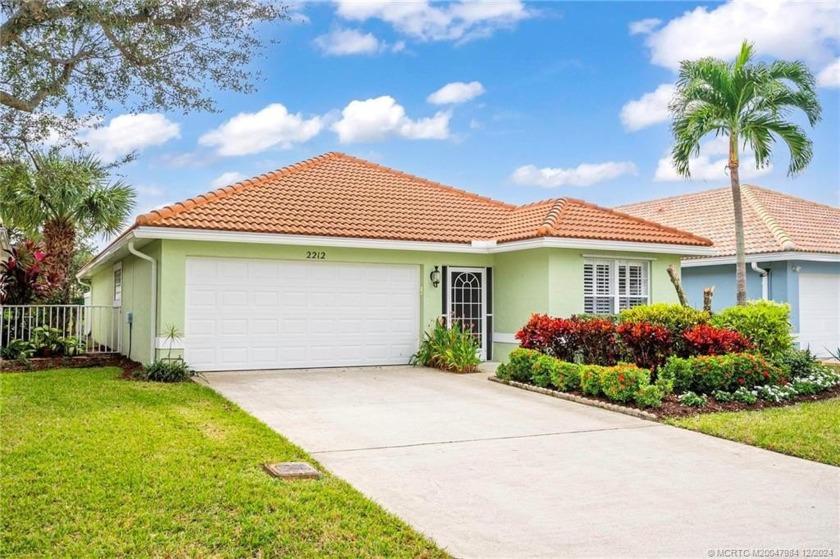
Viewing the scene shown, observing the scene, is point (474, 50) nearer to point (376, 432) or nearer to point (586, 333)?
point (586, 333)

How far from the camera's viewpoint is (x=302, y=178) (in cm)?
1680

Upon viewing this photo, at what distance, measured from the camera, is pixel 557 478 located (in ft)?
20.3

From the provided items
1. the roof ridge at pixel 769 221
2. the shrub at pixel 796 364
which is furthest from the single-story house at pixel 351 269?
the shrub at pixel 796 364

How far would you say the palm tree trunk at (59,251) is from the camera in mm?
18078

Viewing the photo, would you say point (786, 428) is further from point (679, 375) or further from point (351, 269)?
point (351, 269)

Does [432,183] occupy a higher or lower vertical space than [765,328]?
higher

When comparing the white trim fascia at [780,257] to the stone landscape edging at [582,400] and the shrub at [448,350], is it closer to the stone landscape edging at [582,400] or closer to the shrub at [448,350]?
the shrub at [448,350]

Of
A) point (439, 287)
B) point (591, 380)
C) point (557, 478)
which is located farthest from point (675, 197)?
point (557, 478)

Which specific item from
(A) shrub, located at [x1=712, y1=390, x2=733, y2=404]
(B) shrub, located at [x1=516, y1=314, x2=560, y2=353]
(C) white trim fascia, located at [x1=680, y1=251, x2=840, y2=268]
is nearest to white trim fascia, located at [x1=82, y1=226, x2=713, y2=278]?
(B) shrub, located at [x1=516, y1=314, x2=560, y2=353]

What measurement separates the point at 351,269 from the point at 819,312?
13705 millimetres

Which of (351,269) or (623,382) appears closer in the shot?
(623,382)

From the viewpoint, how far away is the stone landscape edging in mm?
9148

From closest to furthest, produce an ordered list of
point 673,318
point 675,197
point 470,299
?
point 673,318, point 470,299, point 675,197

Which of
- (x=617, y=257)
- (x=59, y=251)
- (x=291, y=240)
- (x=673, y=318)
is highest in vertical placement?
(x=59, y=251)
